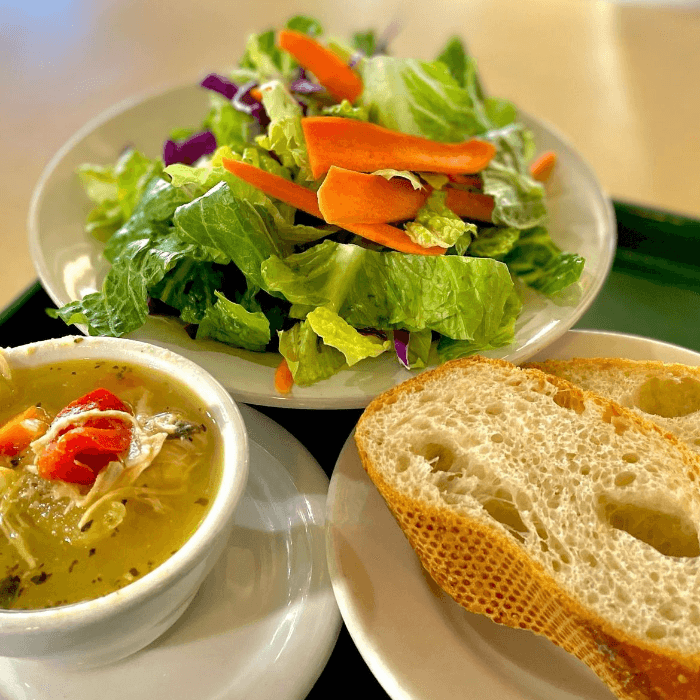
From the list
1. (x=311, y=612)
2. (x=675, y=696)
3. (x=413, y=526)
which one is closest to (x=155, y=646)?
(x=311, y=612)

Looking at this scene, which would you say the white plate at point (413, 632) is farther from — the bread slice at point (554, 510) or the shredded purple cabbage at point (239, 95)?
the shredded purple cabbage at point (239, 95)

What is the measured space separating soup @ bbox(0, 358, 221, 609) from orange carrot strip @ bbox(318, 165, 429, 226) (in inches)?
29.8

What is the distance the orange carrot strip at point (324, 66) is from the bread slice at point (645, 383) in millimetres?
1280

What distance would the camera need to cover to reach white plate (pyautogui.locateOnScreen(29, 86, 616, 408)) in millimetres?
1734

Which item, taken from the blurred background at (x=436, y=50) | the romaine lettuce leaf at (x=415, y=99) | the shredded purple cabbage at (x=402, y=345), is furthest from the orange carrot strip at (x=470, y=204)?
the blurred background at (x=436, y=50)

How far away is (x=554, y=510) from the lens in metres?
1.36

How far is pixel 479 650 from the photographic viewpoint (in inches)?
53.5

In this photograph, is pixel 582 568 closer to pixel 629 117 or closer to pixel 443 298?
pixel 443 298

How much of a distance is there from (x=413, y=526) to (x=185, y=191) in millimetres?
1182

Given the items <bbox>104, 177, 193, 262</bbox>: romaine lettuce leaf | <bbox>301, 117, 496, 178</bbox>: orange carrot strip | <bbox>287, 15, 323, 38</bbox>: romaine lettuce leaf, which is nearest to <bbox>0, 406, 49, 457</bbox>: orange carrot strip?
<bbox>104, 177, 193, 262</bbox>: romaine lettuce leaf

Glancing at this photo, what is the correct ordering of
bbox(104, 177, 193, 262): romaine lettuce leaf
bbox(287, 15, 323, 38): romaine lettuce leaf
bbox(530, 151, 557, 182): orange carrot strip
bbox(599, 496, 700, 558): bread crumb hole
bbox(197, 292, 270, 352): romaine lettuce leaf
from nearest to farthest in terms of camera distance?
bbox(599, 496, 700, 558): bread crumb hole → bbox(197, 292, 270, 352): romaine lettuce leaf → bbox(104, 177, 193, 262): romaine lettuce leaf → bbox(530, 151, 557, 182): orange carrot strip → bbox(287, 15, 323, 38): romaine lettuce leaf

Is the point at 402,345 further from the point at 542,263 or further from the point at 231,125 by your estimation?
Result: the point at 231,125

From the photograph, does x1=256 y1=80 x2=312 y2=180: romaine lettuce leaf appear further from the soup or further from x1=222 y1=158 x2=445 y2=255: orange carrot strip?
the soup

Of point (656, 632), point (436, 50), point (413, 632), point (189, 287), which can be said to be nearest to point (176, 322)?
point (189, 287)
